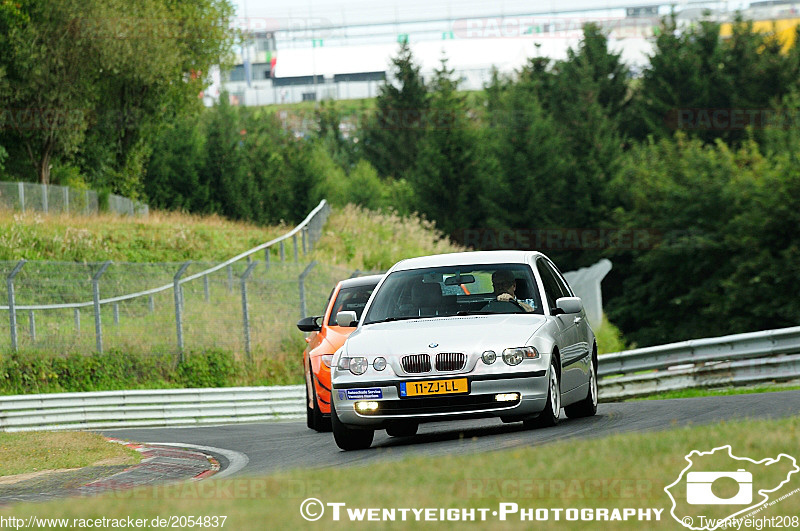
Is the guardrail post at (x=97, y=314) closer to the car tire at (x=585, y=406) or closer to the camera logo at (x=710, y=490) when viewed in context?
the car tire at (x=585, y=406)

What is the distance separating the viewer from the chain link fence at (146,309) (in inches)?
947

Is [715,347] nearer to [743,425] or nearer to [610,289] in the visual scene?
[743,425]

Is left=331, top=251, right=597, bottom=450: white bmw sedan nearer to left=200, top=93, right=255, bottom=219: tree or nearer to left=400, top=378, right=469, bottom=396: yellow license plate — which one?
left=400, top=378, right=469, bottom=396: yellow license plate

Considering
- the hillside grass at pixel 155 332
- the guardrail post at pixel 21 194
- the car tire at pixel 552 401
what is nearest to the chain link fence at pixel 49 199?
the guardrail post at pixel 21 194

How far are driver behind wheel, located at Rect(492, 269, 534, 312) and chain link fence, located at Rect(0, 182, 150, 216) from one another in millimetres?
27789

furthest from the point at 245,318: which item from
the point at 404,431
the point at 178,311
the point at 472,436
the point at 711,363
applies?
the point at 472,436

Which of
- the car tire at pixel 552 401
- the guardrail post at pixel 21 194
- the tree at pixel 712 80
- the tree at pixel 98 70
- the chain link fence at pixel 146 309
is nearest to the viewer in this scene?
the car tire at pixel 552 401

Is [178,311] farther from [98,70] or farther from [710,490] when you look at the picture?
[710,490]

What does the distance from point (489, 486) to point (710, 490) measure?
116 centimetres

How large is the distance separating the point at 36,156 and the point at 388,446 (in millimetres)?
34522

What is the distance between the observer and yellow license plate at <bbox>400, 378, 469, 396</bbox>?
34.0ft

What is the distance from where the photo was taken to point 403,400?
34.2ft

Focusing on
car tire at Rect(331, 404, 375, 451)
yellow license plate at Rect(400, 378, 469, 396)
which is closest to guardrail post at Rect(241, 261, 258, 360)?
car tire at Rect(331, 404, 375, 451)

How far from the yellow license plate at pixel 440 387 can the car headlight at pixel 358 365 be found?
16.3 inches
